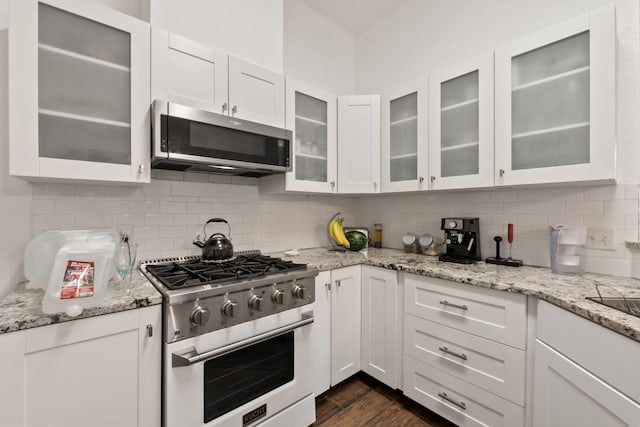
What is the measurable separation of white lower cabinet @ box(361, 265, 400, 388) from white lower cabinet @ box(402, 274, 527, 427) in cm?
8

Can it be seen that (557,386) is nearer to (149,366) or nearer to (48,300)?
(149,366)

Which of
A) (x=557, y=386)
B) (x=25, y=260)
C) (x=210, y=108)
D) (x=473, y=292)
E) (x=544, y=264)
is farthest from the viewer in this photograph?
(x=544, y=264)

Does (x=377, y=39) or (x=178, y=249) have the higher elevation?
(x=377, y=39)

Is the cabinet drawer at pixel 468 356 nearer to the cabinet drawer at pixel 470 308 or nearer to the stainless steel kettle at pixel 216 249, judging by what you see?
the cabinet drawer at pixel 470 308

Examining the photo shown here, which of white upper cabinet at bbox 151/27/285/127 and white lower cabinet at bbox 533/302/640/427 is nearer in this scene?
white lower cabinet at bbox 533/302/640/427

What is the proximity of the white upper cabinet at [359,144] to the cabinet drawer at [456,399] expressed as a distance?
1.32 m

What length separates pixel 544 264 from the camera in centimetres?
175

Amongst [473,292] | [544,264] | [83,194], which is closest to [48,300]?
[83,194]

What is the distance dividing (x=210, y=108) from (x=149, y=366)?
1.32 m

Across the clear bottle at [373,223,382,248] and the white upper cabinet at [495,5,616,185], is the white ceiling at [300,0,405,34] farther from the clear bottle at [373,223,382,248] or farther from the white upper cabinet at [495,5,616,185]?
the clear bottle at [373,223,382,248]

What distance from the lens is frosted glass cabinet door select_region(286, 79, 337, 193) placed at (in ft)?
6.68

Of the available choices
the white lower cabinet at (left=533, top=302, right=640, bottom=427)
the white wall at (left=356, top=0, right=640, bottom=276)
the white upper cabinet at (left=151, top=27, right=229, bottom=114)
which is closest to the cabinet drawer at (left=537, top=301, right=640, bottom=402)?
the white lower cabinet at (left=533, top=302, right=640, bottom=427)

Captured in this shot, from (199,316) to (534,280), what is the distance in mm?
1593

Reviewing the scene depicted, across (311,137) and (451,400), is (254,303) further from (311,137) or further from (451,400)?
(311,137)
